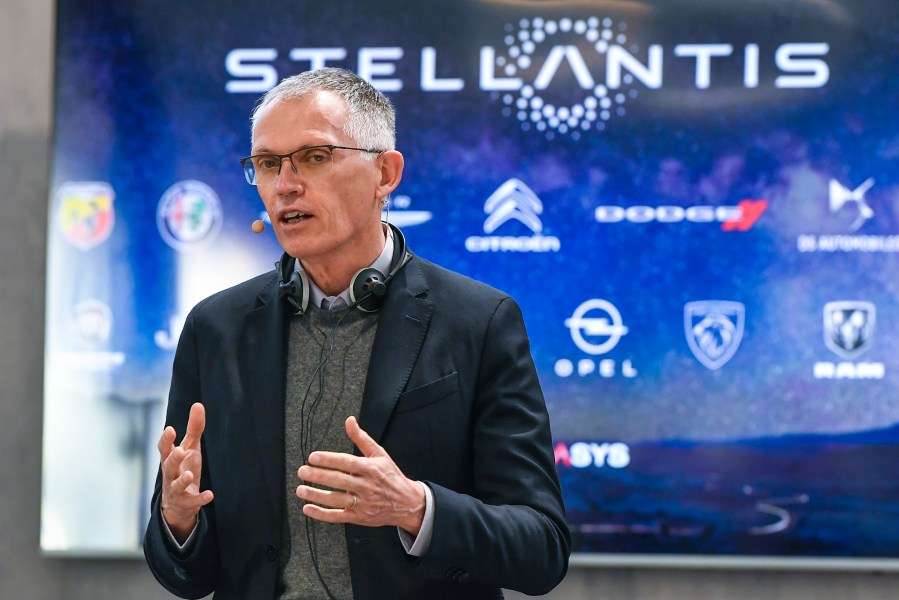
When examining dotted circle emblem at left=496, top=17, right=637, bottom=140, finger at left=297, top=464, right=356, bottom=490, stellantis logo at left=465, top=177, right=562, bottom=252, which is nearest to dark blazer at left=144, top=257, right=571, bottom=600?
finger at left=297, top=464, right=356, bottom=490

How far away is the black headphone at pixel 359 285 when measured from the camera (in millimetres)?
1849

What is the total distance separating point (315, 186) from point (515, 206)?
6.08ft

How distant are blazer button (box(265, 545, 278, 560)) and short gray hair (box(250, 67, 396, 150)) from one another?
703mm

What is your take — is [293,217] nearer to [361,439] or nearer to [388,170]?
[388,170]

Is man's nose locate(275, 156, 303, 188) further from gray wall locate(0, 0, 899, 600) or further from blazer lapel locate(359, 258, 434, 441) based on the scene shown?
gray wall locate(0, 0, 899, 600)

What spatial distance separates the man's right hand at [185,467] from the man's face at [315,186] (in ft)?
1.14

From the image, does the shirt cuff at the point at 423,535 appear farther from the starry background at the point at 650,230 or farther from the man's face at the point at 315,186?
the starry background at the point at 650,230

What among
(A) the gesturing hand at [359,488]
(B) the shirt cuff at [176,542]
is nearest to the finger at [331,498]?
(A) the gesturing hand at [359,488]

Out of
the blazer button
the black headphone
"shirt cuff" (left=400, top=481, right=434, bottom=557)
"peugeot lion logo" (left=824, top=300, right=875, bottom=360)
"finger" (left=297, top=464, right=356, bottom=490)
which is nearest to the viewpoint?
"finger" (left=297, top=464, right=356, bottom=490)

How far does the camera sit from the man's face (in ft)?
5.88

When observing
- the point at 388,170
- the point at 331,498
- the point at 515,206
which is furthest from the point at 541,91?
the point at 331,498

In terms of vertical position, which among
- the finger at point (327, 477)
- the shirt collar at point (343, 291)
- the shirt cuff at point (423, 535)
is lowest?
the shirt cuff at point (423, 535)

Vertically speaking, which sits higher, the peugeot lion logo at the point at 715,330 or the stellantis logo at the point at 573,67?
the stellantis logo at the point at 573,67

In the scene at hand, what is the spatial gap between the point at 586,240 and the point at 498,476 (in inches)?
75.8
